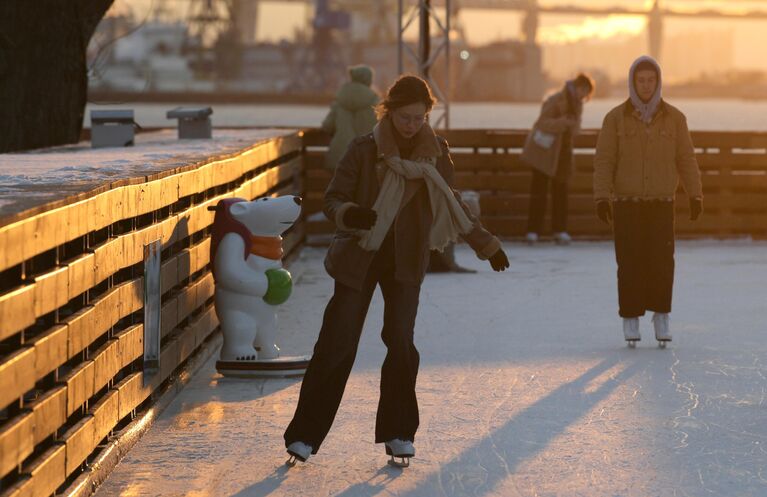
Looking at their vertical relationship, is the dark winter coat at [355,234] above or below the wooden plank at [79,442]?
above

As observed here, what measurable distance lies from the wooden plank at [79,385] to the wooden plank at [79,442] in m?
0.07

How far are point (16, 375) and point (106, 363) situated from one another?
1592 mm

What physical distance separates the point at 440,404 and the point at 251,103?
150132 millimetres

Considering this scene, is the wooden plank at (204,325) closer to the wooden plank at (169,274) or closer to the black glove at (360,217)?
the wooden plank at (169,274)

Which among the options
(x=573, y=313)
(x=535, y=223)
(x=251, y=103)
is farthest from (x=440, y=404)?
(x=251, y=103)

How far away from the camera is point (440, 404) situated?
25.7 ft

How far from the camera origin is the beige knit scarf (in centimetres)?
627

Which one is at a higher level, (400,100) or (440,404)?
(400,100)

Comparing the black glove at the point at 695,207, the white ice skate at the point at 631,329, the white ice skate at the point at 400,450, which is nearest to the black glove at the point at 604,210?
the black glove at the point at 695,207

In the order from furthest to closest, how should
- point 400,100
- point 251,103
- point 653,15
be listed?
1. point 653,15
2. point 251,103
3. point 400,100

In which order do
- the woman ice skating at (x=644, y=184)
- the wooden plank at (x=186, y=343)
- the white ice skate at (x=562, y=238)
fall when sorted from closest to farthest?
the wooden plank at (x=186, y=343) → the woman ice skating at (x=644, y=184) → the white ice skate at (x=562, y=238)

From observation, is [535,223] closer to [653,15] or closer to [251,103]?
[251,103]

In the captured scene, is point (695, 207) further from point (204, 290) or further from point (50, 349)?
point (50, 349)

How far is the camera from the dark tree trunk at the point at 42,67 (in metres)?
16.2
